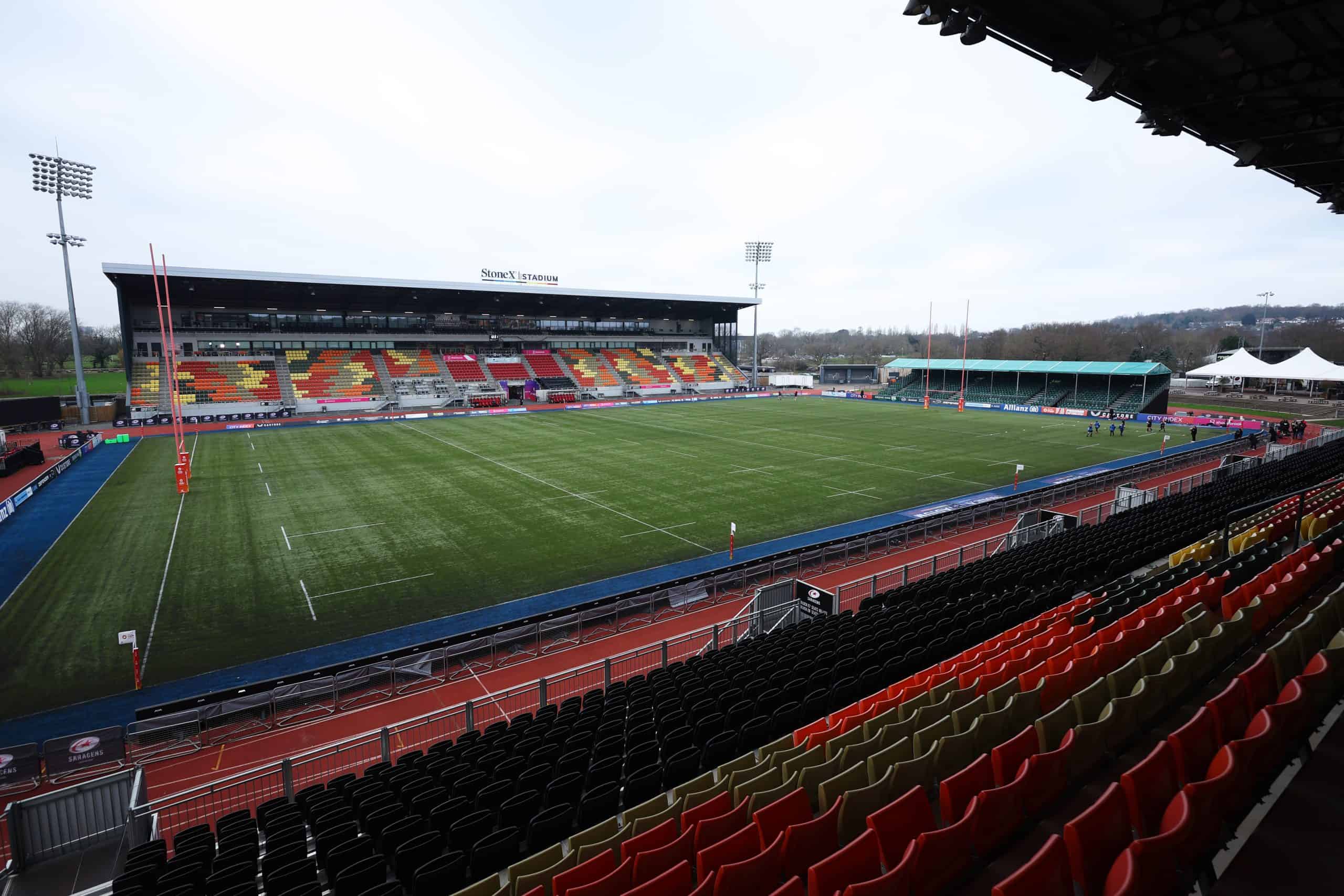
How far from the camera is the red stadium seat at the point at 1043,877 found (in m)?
3.05

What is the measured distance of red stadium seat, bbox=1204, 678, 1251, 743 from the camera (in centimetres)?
495

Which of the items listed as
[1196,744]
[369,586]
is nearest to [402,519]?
[369,586]

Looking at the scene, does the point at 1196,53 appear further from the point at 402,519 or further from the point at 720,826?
the point at 402,519

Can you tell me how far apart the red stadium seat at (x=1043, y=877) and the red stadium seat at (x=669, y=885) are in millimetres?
1883

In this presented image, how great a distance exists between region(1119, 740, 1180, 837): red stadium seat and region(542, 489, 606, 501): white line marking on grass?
2299cm

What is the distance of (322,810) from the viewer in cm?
673

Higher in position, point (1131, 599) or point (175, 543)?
point (1131, 599)

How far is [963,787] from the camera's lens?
15.3ft

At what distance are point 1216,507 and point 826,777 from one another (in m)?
17.6

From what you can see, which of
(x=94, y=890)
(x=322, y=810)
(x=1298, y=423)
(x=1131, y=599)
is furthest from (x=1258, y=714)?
(x=1298, y=423)

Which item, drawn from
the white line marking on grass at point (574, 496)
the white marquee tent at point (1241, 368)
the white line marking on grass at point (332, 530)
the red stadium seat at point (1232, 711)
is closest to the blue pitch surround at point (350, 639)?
the white line marking on grass at point (332, 530)

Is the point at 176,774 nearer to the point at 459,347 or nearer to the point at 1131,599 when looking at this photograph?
the point at 1131,599

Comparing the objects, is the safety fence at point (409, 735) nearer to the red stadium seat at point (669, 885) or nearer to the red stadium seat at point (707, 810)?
the red stadium seat at point (707, 810)

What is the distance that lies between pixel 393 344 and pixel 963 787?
7254cm
